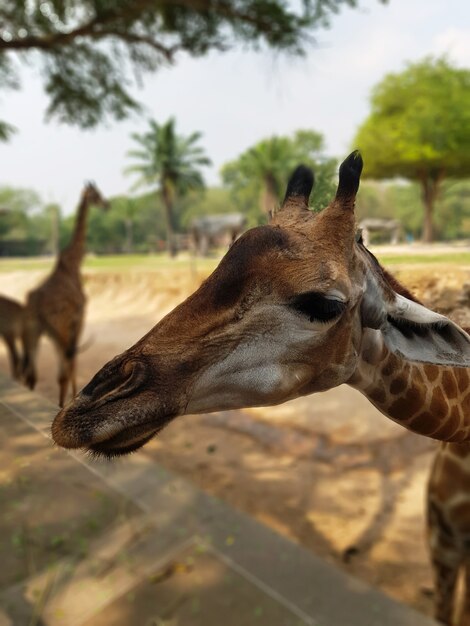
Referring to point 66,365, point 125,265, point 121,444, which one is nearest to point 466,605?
point 121,444

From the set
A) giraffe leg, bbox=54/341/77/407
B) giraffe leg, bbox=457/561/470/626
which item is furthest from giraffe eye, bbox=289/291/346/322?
giraffe leg, bbox=54/341/77/407

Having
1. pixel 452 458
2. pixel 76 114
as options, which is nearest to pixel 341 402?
pixel 452 458

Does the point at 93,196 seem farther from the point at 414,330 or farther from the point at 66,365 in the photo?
the point at 414,330

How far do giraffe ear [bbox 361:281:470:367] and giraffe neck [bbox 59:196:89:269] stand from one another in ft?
18.0

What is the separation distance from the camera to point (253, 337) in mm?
1037

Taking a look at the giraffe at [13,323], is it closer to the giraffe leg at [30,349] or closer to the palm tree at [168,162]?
the giraffe leg at [30,349]

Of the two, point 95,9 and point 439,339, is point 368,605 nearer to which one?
point 439,339

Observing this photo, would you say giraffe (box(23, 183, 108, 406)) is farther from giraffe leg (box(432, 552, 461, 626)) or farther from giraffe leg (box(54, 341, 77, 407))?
giraffe leg (box(432, 552, 461, 626))

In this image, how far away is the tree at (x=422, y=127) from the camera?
326 inches

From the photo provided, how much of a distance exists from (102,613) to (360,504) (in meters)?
2.66

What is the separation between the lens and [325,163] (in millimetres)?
1396

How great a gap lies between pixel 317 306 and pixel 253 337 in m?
0.17

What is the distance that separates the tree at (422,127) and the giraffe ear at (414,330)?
19.3ft

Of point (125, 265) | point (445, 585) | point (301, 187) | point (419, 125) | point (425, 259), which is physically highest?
point (419, 125)
